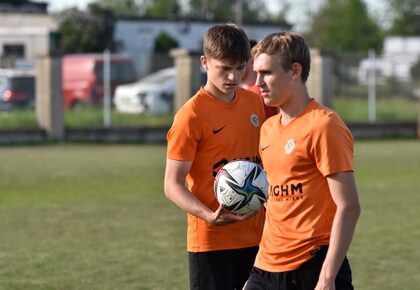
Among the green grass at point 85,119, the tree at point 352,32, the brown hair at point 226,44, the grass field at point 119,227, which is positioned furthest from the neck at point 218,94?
the tree at point 352,32

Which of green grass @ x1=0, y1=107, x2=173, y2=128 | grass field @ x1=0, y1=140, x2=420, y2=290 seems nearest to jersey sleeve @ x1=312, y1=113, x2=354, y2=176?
grass field @ x1=0, y1=140, x2=420, y2=290

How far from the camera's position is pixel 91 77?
99.2ft

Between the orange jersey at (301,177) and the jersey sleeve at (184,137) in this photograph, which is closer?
the orange jersey at (301,177)

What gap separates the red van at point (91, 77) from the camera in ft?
97.1

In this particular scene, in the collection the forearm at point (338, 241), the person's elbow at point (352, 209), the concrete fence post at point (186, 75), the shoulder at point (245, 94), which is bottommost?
the concrete fence post at point (186, 75)

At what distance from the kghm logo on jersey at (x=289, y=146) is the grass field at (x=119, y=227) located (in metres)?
4.11

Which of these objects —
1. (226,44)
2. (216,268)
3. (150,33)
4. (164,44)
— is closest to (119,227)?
(216,268)

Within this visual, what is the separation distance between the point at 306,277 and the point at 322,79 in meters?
24.8

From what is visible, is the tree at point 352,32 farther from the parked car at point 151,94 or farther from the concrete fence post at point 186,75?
the concrete fence post at point 186,75

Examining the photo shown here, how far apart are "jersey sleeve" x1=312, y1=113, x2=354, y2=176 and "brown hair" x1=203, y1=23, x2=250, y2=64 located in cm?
97

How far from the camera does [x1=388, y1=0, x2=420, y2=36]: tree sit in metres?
92.3

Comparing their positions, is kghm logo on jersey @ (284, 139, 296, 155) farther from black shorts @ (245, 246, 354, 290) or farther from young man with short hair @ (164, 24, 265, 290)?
young man with short hair @ (164, 24, 265, 290)

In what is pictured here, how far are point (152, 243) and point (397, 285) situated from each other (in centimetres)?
311

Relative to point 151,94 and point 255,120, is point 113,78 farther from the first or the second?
point 255,120
